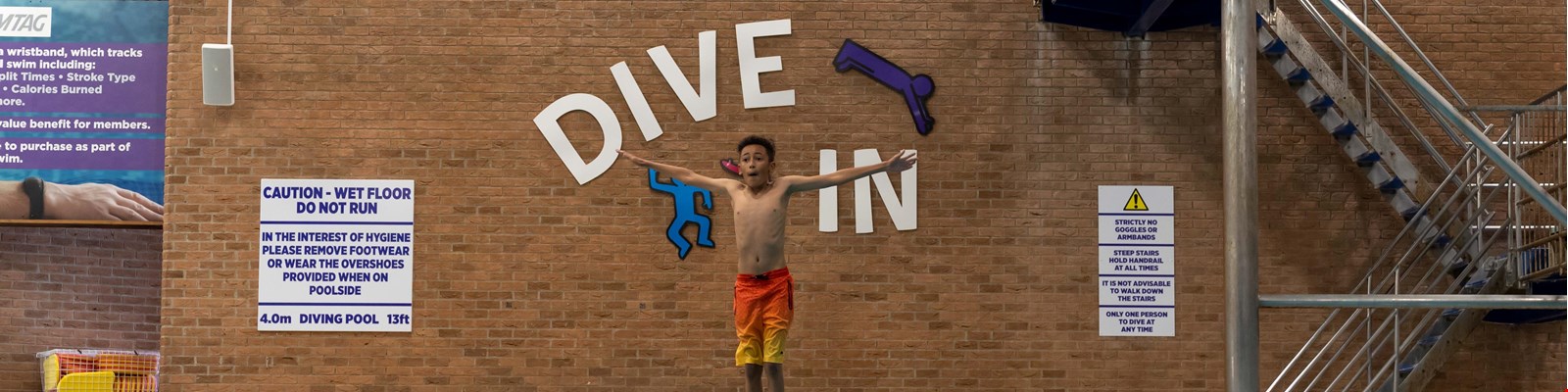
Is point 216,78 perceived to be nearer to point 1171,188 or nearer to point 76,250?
point 76,250

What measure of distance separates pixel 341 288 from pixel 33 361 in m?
3.49

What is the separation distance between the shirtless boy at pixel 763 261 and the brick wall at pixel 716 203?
8.96 ft

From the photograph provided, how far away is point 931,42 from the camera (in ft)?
36.5

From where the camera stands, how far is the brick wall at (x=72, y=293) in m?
12.4

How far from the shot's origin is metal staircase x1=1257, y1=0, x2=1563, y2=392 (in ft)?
33.1

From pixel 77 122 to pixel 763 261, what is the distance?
6343 millimetres

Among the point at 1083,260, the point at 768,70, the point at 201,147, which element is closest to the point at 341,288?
the point at 201,147

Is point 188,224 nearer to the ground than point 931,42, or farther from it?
nearer to the ground

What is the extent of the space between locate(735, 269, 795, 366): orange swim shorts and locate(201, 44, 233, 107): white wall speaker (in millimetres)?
5004

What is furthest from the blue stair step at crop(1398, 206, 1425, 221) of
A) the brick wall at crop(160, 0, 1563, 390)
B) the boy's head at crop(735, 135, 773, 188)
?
the boy's head at crop(735, 135, 773, 188)

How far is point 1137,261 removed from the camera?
11094mm

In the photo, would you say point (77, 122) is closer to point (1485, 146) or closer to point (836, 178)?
point (836, 178)

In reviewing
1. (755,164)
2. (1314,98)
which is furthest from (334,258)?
(1314,98)

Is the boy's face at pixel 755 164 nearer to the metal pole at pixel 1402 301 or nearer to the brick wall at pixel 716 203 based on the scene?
the brick wall at pixel 716 203
